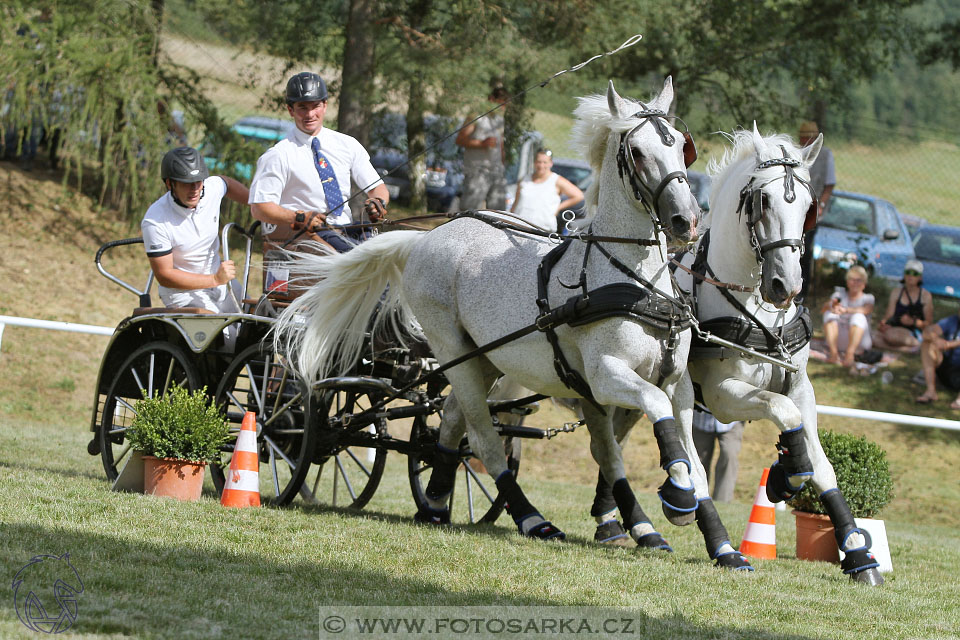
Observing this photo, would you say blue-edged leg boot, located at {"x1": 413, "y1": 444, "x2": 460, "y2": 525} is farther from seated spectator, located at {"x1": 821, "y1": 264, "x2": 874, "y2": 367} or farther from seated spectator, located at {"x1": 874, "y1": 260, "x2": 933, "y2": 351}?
seated spectator, located at {"x1": 874, "y1": 260, "x2": 933, "y2": 351}

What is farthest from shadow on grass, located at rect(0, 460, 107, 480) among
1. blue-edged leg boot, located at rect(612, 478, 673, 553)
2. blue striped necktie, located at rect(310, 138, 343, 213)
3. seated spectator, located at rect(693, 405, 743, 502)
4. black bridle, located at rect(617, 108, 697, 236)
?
seated spectator, located at rect(693, 405, 743, 502)

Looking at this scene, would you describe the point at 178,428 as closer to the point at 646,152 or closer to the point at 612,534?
the point at 612,534

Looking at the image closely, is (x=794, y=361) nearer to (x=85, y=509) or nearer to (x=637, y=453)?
(x=85, y=509)

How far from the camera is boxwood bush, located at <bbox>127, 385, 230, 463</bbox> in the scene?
20.1 feet

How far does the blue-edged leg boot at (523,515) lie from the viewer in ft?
19.4

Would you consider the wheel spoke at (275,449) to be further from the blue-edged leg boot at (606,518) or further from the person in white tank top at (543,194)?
the person in white tank top at (543,194)

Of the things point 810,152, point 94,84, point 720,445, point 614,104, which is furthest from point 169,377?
point 94,84

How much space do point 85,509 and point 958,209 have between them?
20.6 metres

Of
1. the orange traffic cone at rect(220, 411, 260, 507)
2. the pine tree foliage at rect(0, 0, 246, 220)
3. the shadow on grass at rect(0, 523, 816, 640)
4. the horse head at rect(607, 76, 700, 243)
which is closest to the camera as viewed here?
the shadow on grass at rect(0, 523, 816, 640)

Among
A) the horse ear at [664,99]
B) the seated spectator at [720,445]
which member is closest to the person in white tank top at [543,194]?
the seated spectator at [720,445]

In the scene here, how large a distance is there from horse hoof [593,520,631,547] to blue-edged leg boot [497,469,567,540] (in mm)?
439

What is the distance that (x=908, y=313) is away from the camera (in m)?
13.0

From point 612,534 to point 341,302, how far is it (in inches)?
79.0

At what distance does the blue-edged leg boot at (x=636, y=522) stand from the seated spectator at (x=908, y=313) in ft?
26.1
